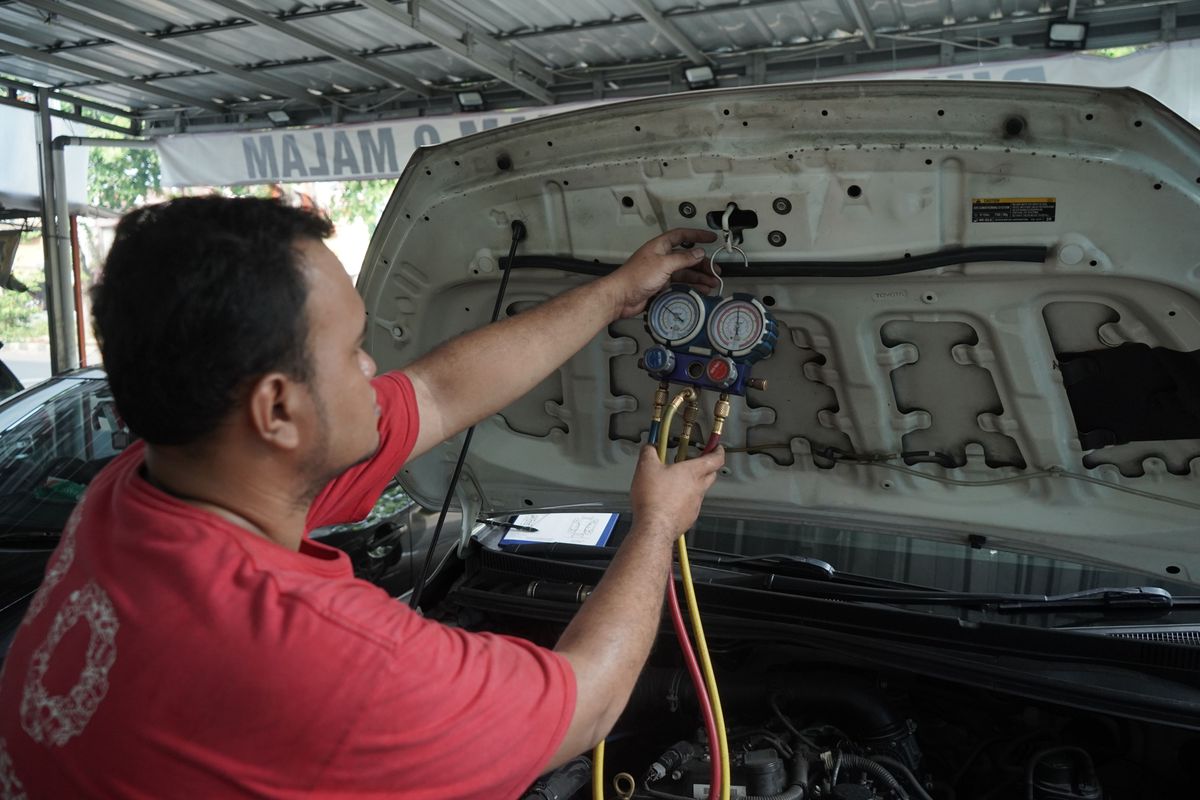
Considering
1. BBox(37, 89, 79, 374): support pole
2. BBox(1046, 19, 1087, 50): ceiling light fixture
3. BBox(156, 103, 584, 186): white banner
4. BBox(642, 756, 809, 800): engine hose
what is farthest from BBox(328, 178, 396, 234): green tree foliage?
BBox(642, 756, 809, 800): engine hose

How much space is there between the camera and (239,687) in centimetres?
111

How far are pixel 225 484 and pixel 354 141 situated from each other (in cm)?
664

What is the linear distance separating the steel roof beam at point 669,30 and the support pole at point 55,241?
17.6 feet

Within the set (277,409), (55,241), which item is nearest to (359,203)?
(55,241)

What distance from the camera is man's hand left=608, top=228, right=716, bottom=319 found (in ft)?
6.34

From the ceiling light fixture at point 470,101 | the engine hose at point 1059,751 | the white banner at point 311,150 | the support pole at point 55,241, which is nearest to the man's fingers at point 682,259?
the engine hose at point 1059,751

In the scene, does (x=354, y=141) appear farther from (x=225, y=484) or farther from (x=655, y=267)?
(x=225, y=484)

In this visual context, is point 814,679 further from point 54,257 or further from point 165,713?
point 54,257

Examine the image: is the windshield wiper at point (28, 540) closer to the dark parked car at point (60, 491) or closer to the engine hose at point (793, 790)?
the dark parked car at point (60, 491)

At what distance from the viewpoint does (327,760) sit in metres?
1.12

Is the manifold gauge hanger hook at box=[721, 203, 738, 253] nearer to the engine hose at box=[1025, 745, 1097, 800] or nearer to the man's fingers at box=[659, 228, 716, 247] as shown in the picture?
the man's fingers at box=[659, 228, 716, 247]

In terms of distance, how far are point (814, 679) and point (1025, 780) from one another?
0.50 meters

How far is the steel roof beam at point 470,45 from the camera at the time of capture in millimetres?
5188

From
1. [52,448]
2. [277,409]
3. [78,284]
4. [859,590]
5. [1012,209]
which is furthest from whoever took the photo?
[78,284]
